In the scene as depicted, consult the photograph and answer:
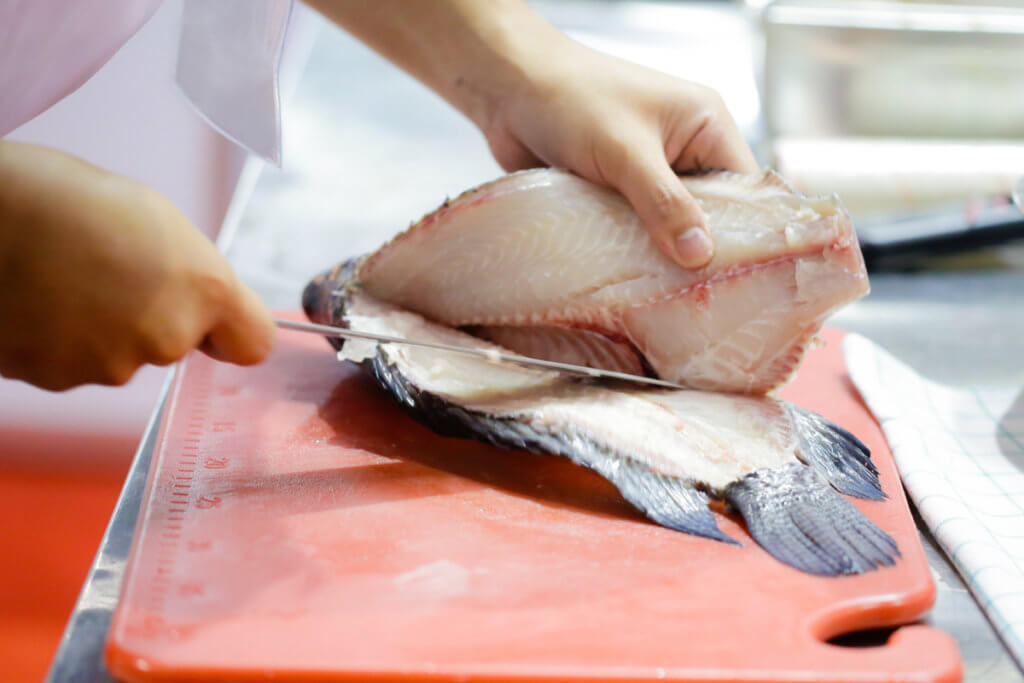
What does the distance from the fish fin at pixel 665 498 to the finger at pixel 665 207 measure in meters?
0.39

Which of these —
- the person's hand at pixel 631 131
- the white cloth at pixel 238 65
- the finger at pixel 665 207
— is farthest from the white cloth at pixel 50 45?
the finger at pixel 665 207

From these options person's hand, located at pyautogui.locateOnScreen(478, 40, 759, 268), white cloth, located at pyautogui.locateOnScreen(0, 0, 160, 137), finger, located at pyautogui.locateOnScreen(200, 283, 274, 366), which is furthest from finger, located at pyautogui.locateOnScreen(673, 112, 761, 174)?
white cloth, located at pyautogui.locateOnScreen(0, 0, 160, 137)

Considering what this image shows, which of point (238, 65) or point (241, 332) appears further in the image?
point (238, 65)

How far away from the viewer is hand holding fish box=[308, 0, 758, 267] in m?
1.50

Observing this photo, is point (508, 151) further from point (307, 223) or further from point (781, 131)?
point (781, 131)

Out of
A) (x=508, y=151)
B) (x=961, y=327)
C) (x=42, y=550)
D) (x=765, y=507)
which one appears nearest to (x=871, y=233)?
(x=961, y=327)

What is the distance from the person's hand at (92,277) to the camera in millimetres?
916

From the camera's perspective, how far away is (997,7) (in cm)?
318

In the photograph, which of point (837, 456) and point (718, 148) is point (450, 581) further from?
point (718, 148)

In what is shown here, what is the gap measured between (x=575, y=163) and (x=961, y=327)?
118 cm

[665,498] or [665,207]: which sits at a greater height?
[665,207]

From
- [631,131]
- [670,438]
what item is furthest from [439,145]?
[670,438]

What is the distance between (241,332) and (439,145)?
2447 mm

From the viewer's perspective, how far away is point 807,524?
1.22 m
